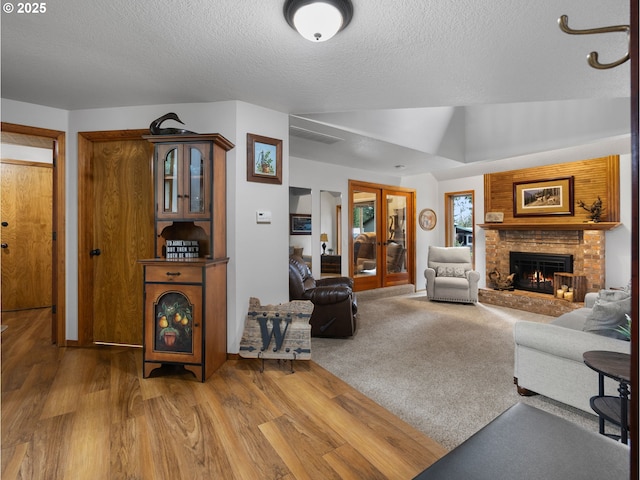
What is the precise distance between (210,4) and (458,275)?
200 inches

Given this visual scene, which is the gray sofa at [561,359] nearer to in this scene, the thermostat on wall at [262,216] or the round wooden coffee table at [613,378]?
the round wooden coffee table at [613,378]

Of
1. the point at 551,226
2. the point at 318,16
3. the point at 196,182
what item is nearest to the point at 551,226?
the point at 551,226

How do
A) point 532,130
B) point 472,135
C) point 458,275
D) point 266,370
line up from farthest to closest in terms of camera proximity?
point 458,275 → point 472,135 → point 532,130 → point 266,370

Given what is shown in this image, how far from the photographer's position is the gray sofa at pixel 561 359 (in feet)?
6.40

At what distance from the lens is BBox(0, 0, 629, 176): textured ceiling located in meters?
1.71

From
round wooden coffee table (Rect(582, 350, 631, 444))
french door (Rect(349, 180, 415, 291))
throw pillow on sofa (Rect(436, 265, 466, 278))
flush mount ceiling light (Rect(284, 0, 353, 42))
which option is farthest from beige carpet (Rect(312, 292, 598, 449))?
flush mount ceiling light (Rect(284, 0, 353, 42))

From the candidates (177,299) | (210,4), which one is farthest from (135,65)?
(177,299)

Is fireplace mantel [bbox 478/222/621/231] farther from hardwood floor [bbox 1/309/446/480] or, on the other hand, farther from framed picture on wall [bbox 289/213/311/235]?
hardwood floor [bbox 1/309/446/480]

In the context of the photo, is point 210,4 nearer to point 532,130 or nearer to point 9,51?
point 9,51

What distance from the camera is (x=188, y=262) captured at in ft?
7.65

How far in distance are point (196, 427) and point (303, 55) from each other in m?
2.44

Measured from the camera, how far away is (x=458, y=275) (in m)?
5.36

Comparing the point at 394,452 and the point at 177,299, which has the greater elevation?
the point at 177,299

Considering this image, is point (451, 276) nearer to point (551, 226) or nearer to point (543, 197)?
point (551, 226)
